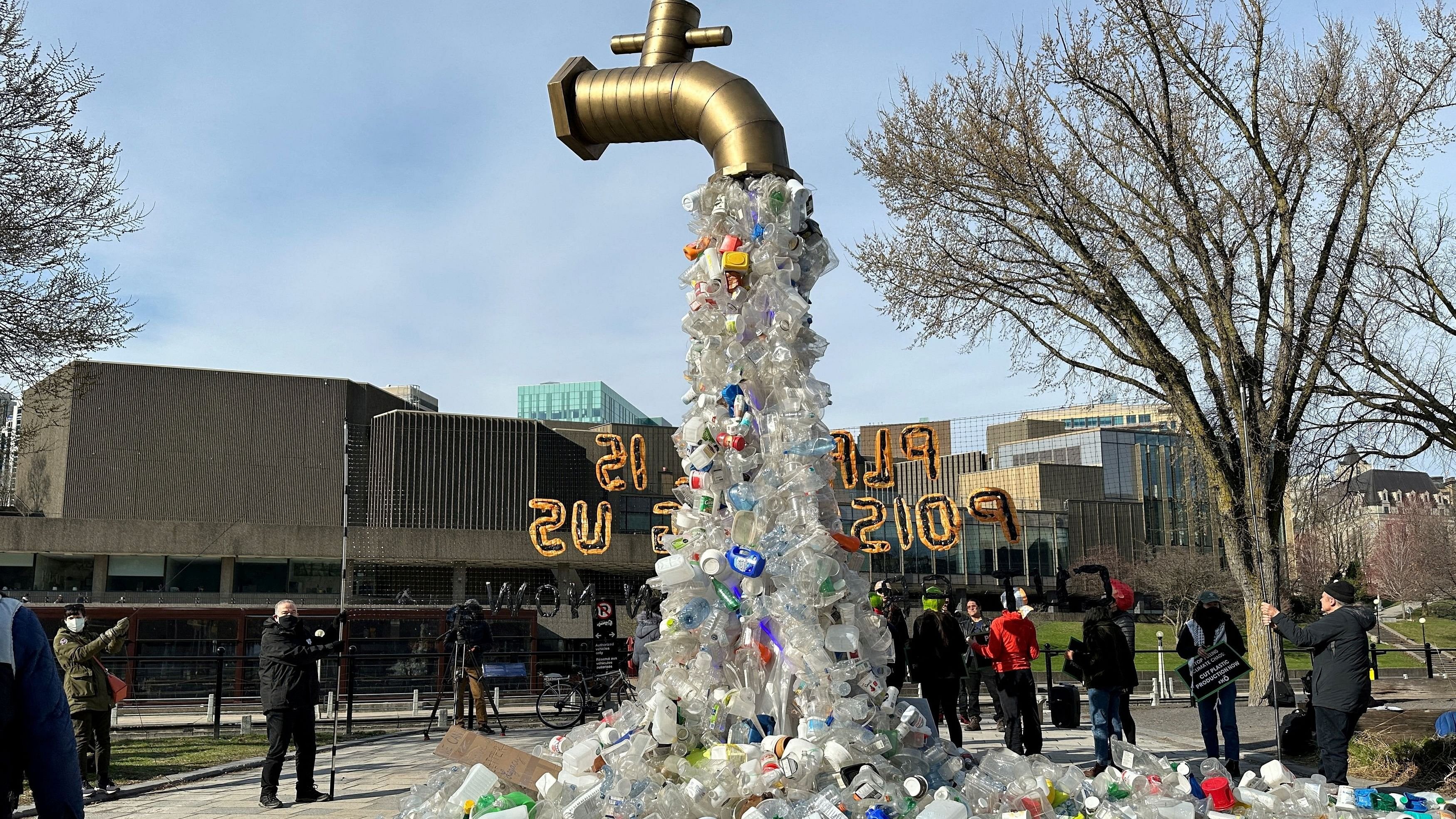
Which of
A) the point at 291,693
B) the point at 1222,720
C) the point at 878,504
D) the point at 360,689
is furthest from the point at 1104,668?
the point at 878,504

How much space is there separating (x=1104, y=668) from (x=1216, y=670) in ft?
2.75

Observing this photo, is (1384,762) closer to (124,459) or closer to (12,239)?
(12,239)

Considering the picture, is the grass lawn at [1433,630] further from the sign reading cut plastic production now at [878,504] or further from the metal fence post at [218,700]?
the metal fence post at [218,700]

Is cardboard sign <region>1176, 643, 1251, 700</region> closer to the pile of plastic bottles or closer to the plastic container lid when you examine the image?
the pile of plastic bottles

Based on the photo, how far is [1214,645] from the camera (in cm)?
886

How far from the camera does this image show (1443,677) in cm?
2042

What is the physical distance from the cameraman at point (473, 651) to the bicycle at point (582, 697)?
36.9 inches

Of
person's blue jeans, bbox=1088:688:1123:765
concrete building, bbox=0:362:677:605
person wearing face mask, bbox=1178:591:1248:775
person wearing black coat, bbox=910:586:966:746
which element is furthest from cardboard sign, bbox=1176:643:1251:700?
concrete building, bbox=0:362:677:605

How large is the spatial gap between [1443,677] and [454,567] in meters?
40.0

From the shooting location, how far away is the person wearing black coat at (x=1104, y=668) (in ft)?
29.6

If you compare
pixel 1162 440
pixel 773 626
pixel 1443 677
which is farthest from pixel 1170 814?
pixel 1162 440

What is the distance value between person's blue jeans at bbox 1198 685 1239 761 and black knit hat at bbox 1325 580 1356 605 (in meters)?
1.69

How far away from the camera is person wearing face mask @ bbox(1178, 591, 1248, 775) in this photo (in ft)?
29.0

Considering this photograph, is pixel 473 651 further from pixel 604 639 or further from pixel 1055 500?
pixel 1055 500
